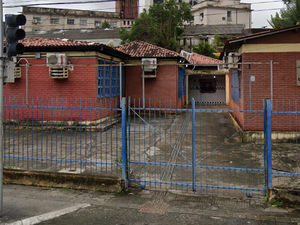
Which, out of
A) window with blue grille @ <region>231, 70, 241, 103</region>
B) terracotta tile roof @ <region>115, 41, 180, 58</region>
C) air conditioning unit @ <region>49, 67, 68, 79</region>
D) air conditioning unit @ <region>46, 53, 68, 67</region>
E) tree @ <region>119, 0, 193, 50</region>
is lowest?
window with blue grille @ <region>231, 70, 241, 103</region>

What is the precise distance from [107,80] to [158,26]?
15.3 metres

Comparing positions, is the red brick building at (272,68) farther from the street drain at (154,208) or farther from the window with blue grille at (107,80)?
the street drain at (154,208)

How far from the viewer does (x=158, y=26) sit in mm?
29188

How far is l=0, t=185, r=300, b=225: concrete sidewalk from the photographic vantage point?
476 cm

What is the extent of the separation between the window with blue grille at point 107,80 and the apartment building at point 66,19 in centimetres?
3252

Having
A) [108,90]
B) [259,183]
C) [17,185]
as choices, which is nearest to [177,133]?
[108,90]

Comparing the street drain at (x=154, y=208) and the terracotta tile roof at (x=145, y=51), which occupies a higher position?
the terracotta tile roof at (x=145, y=51)

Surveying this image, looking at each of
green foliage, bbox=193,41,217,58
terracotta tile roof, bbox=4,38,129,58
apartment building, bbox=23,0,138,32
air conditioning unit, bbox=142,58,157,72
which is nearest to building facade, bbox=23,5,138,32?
apartment building, bbox=23,0,138,32

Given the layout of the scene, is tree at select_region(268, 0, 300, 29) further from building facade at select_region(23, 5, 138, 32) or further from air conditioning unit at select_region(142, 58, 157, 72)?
building facade at select_region(23, 5, 138, 32)

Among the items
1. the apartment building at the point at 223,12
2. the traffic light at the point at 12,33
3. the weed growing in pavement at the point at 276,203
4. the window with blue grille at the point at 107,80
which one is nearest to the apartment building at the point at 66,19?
the apartment building at the point at 223,12

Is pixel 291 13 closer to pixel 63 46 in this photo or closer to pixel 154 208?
pixel 63 46

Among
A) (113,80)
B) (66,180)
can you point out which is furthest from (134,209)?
(113,80)

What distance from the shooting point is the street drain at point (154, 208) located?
5090 millimetres

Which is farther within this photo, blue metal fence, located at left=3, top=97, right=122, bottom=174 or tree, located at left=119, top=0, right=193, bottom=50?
tree, located at left=119, top=0, right=193, bottom=50
